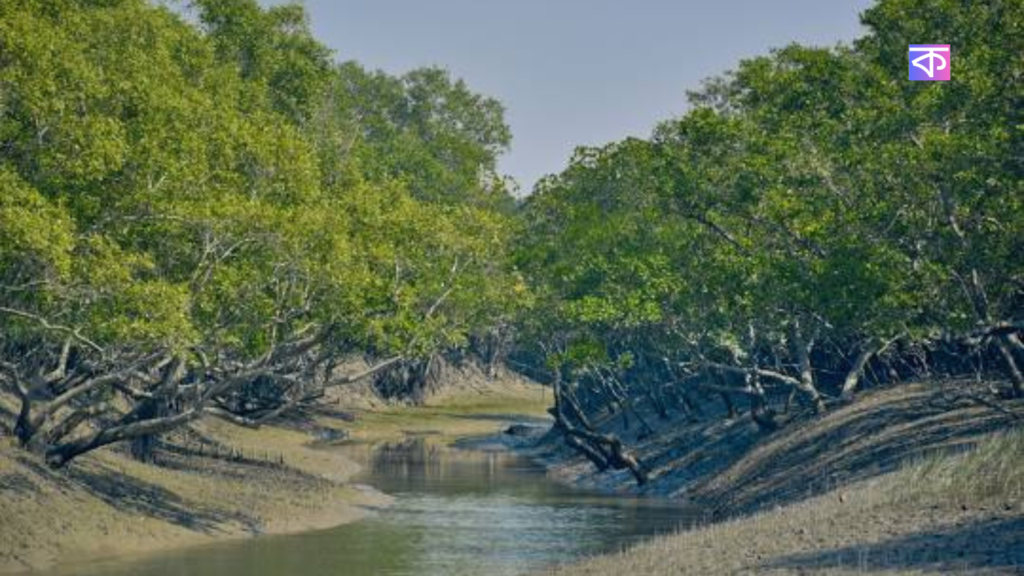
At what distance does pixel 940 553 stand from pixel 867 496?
8.63 meters

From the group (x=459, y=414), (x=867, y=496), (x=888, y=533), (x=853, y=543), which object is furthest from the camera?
(x=459, y=414)

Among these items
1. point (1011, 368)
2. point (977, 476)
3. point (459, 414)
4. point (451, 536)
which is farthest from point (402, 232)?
point (459, 414)

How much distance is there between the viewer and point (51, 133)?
39500 mm

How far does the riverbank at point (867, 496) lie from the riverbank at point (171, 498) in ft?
43.3

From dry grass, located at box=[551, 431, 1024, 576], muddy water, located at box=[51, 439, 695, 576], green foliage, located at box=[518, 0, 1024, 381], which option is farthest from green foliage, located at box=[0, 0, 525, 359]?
dry grass, located at box=[551, 431, 1024, 576]

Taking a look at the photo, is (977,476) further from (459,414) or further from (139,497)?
(459,414)

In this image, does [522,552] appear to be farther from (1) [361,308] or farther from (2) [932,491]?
(2) [932,491]

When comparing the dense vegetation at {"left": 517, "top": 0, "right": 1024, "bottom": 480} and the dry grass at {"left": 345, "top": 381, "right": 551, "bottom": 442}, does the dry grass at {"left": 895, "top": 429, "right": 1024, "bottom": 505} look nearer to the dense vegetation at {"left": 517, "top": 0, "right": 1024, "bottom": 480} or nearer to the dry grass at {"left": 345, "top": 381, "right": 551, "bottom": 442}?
the dense vegetation at {"left": 517, "top": 0, "right": 1024, "bottom": 480}

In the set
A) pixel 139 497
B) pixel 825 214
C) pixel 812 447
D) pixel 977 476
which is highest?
pixel 825 214

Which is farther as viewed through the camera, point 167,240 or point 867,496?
point 167,240

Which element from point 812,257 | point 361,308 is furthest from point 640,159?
point 361,308

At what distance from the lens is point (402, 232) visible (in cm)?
4934

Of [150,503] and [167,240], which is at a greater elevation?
[167,240]

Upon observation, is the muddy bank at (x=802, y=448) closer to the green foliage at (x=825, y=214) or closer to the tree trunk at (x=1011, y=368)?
the tree trunk at (x=1011, y=368)
